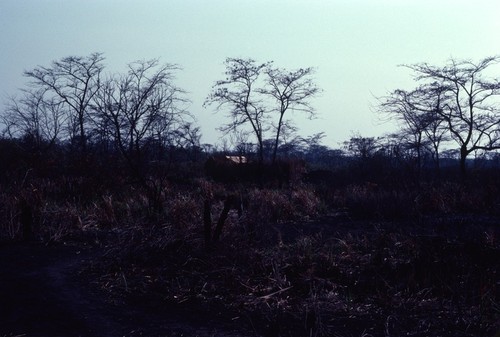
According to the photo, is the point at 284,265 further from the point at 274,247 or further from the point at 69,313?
the point at 69,313

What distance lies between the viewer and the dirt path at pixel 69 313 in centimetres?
636

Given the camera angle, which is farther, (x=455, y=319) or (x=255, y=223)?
(x=255, y=223)

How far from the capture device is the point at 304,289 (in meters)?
8.13

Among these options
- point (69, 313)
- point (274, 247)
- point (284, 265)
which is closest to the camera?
point (69, 313)

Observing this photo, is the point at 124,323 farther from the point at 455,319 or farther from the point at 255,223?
the point at 255,223

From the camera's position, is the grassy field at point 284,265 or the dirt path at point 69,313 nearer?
the dirt path at point 69,313

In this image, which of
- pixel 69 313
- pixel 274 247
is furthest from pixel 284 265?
pixel 69 313

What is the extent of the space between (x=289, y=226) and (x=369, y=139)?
36.3m

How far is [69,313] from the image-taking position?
22.6 ft

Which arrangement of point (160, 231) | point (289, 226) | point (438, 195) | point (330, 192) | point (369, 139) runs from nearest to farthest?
1. point (160, 231)
2. point (289, 226)
3. point (438, 195)
4. point (330, 192)
5. point (369, 139)

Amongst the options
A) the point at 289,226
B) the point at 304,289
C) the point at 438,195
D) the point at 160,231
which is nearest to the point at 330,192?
the point at 438,195

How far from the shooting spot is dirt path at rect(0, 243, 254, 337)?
251 inches

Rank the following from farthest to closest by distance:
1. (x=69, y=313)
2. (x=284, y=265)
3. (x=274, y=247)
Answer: (x=274, y=247) < (x=284, y=265) < (x=69, y=313)

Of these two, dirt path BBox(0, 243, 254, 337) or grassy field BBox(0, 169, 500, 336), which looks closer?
dirt path BBox(0, 243, 254, 337)
